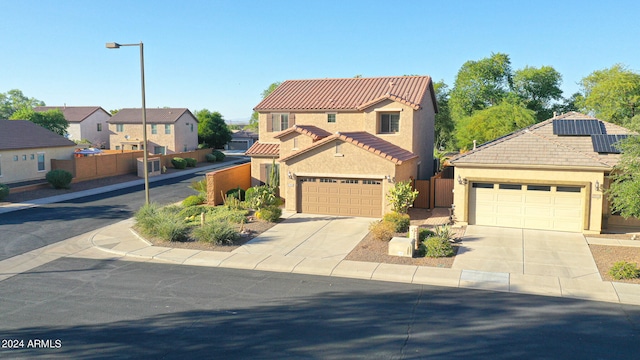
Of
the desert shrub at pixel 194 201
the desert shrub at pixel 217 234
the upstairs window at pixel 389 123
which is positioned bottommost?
the desert shrub at pixel 217 234

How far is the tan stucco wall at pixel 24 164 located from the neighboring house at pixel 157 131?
20.6 meters

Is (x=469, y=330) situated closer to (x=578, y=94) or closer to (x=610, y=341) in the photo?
(x=610, y=341)

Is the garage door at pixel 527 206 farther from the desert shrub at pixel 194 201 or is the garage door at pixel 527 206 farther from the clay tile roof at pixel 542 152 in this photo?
the desert shrub at pixel 194 201

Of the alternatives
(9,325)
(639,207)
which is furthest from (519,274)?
(9,325)

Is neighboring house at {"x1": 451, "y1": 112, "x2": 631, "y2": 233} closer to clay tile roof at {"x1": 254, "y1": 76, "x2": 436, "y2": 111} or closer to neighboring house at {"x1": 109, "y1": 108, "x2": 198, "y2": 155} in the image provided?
clay tile roof at {"x1": 254, "y1": 76, "x2": 436, "y2": 111}

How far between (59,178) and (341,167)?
69.8 feet

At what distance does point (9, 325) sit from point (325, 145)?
1680 cm

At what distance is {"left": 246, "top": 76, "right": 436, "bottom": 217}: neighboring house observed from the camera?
1012 inches

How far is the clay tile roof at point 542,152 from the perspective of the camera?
21812 mm

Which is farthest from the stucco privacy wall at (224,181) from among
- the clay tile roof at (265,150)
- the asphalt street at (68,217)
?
the asphalt street at (68,217)

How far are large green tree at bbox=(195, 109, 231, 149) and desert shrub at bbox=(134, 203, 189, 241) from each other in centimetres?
4761

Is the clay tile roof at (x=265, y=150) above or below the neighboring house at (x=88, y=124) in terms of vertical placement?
below

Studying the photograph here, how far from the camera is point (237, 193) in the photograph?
97.0ft

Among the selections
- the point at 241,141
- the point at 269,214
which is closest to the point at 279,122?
the point at 269,214
